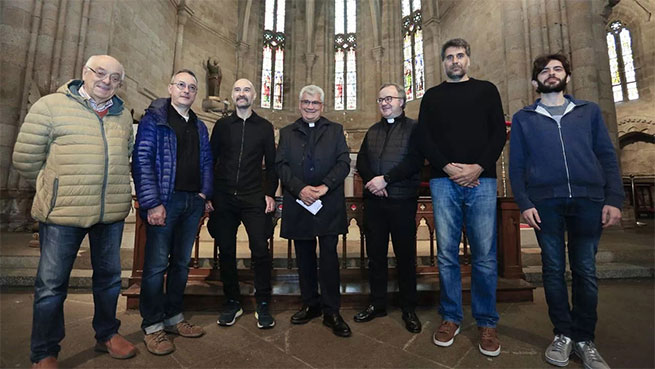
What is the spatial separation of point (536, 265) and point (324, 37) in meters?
14.2

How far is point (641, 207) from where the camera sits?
875 cm

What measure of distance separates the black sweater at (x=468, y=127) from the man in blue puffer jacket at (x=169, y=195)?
1579 mm

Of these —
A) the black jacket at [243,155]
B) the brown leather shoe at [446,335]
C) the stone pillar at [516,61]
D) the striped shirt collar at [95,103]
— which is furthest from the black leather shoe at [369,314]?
the stone pillar at [516,61]

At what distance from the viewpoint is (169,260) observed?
6.54ft

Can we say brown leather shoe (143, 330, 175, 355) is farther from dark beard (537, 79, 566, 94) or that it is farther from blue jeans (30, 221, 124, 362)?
dark beard (537, 79, 566, 94)

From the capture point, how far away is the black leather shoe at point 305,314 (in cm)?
209

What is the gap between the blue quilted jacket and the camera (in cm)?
172

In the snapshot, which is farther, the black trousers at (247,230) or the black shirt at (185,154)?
the black trousers at (247,230)

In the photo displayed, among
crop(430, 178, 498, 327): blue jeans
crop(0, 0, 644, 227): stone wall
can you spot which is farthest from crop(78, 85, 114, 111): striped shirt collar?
crop(0, 0, 644, 227): stone wall

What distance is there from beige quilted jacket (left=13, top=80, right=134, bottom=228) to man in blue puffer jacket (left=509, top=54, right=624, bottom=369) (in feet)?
7.85

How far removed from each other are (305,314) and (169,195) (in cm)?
125

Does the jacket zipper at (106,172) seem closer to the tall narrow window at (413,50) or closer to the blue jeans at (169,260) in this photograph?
the blue jeans at (169,260)

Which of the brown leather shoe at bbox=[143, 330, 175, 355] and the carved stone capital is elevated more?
the carved stone capital

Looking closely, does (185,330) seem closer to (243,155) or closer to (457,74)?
(243,155)
